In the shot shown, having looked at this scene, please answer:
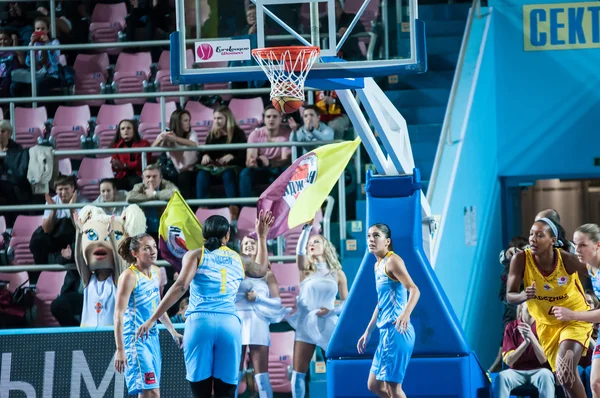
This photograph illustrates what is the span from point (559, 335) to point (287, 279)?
3.44 metres

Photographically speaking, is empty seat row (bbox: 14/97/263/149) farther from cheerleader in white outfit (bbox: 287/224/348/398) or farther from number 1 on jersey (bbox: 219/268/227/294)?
number 1 on jersey (bbox: 219/268/227/294)

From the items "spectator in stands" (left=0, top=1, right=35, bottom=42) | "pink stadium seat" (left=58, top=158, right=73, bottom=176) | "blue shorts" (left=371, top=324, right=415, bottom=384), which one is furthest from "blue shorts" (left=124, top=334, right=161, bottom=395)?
"spectator in stands" (left=0, top=1, right=35, bottom=42)

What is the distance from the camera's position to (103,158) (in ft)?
41.6

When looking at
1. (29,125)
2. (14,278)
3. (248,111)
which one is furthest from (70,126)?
(14,278)

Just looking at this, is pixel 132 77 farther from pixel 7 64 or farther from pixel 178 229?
pixel 178 229

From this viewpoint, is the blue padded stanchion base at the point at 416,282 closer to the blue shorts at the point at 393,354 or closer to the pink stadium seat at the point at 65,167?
the blue shorts at the point at 393,354

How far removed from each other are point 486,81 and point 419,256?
4.86 metres

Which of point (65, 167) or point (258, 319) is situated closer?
point (258, 319)

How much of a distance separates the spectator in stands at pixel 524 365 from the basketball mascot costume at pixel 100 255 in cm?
357

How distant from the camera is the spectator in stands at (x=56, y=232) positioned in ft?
37.8

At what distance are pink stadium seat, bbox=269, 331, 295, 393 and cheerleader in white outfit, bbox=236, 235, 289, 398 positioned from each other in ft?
2.18

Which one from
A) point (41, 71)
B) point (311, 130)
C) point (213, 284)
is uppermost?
point (41, 71)

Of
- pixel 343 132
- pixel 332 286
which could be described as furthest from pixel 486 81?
pixel 332 286

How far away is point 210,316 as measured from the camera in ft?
27.7
